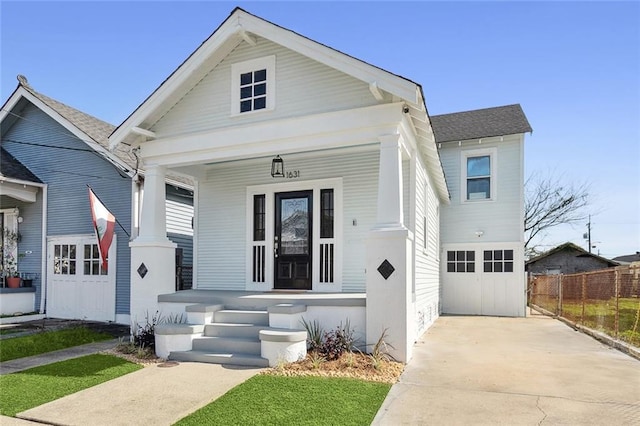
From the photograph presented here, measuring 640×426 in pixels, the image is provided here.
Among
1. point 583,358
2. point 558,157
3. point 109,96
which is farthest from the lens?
point 558,157

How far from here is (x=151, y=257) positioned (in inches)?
313

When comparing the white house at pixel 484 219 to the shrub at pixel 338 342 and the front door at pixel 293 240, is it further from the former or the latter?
the shrub at pixel 338 342

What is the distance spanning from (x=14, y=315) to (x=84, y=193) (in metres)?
3.45

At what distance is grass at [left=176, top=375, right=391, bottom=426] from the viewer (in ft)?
12.9

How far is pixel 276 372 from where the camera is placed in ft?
17.9

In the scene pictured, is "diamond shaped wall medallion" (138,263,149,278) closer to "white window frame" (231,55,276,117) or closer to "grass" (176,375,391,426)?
"white window frame" (231,55,276,117)

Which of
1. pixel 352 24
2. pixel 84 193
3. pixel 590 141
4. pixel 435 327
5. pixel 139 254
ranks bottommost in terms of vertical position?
pixel 435 327

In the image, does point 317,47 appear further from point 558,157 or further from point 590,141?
point 558,157

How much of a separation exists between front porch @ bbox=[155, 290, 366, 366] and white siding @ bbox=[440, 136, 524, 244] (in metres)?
7.84

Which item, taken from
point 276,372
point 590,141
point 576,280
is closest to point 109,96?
point 276,372

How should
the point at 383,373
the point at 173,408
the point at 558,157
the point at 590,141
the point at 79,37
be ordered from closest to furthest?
the point at 173,408
the point at 383,373
the point at 79,37
the point at 590,141
the point at 558,157

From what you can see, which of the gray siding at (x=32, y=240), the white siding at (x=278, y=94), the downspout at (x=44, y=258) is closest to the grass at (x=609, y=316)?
the white siding at (x=278, y=94)

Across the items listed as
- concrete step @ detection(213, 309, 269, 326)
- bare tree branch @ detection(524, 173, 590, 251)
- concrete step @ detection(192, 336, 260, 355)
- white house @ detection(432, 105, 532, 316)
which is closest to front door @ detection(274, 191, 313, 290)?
concrete step @ detection(213, 309, 269, 326)

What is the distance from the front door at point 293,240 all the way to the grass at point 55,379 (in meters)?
3.52
